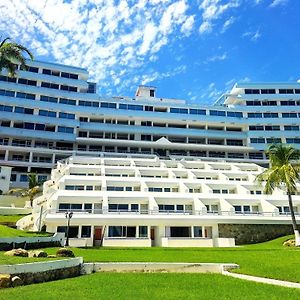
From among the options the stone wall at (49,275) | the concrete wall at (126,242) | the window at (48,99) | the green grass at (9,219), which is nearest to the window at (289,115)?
the window at (48,99)

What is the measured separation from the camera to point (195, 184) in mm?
44719

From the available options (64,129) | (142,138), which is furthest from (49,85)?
(142,138)

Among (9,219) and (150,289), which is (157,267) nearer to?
(150,289)

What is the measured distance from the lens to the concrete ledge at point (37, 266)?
41.5 feet

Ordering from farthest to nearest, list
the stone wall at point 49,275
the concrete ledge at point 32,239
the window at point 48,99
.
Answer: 1. the window at point 48,99
2. the concrete ledge at point 32,239
3. the stone wall at point 49,275

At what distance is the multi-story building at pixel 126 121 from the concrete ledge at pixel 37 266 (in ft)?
164

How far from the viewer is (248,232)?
34.9 meters

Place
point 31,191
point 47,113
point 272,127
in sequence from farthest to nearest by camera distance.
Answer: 1. point 272,127
2. point 47,113
3. point 31,191

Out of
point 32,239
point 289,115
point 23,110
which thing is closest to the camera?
point 32,239

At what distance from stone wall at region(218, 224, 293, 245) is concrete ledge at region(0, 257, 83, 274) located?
874 inches

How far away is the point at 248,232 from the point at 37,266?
85.7ft

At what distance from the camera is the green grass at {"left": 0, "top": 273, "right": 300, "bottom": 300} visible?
11.0 m

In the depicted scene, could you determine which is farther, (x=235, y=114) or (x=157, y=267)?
(x=235, y=114)

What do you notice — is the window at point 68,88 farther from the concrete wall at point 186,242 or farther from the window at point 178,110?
the concrete wall at point 186,242
